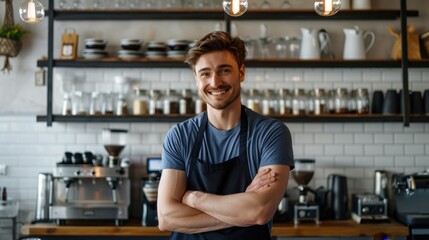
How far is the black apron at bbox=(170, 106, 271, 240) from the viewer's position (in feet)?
7.85

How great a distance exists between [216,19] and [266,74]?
661 millimetres

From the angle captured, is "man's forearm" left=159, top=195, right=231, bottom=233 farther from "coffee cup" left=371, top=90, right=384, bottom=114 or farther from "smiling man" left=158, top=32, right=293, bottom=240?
"coffee cup" left=371, top=90, right=384, bottom=114

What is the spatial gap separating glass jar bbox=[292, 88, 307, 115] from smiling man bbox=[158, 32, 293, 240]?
117 inches

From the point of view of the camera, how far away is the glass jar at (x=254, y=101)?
5375 millimetres

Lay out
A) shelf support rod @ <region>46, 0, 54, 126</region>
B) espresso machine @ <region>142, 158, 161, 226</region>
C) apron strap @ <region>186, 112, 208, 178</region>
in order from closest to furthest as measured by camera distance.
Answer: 1. apron strap @ <region>186, 112, 208, 178</region>
2. espresso machine @ <region>142, 158, 161, 226</region>
3. shelf support rod @ <region>46, 0, 54, 126</region>

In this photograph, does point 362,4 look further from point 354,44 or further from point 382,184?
point 382,184

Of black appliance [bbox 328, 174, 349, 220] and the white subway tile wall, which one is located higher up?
the white subway tile wall

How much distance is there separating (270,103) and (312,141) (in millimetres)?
541

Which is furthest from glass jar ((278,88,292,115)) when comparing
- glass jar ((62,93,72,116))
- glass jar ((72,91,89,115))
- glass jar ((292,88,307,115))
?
glass jar ((62,93,72,116))

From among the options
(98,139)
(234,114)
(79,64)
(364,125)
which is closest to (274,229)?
(364,125)

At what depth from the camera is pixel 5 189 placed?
17.4ft

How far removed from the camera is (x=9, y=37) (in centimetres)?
543

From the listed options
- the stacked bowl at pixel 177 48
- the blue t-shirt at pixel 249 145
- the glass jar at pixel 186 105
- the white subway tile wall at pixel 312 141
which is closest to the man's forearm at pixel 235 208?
the blue t-shirt at pixel 249 145

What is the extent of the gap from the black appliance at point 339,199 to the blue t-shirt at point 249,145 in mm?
3006
